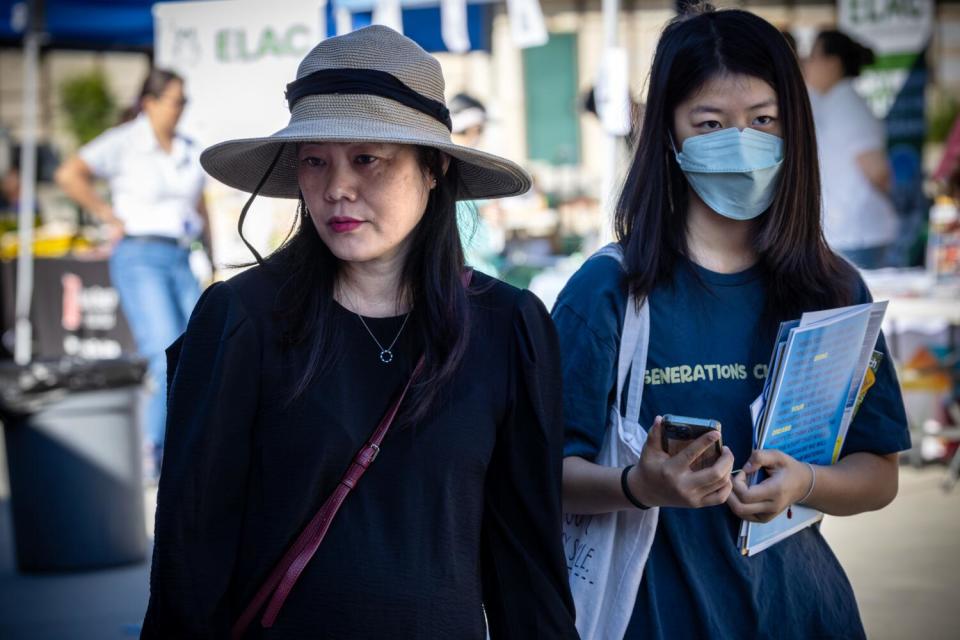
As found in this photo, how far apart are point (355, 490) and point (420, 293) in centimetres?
40

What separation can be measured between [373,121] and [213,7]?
5490mm

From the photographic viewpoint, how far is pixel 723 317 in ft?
7.35

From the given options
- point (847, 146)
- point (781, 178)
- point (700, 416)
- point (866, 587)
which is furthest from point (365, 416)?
point (847, 146)

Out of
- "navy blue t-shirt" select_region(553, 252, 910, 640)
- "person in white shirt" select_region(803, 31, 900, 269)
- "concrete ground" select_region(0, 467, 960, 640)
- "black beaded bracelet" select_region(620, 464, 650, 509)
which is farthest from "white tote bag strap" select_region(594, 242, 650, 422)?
"person in white shirt" select_region(803, 31, 900, 269)

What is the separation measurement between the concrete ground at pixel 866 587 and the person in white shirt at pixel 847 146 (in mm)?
2252

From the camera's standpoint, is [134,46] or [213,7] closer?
[213,7]

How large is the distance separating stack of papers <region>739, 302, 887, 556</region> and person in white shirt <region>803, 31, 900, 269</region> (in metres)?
5.91

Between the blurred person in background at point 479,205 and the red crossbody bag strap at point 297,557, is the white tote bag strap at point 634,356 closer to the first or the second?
the red crossbody bag strap at point 297,557

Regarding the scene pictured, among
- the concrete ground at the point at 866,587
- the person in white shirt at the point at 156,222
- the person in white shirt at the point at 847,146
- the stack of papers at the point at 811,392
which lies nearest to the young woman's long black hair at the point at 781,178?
the stack of papers at the point at 811,392

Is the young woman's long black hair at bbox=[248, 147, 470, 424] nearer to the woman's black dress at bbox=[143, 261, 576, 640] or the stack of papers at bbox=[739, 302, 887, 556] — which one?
the woman's black dress at bbox=[143, 261, 576, 640]

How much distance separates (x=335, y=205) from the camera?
1977 mm

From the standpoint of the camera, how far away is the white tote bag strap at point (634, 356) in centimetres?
216

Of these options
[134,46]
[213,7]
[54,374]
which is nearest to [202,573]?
[54,374]

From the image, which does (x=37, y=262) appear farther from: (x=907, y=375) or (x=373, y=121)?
(x=373, y=121)
